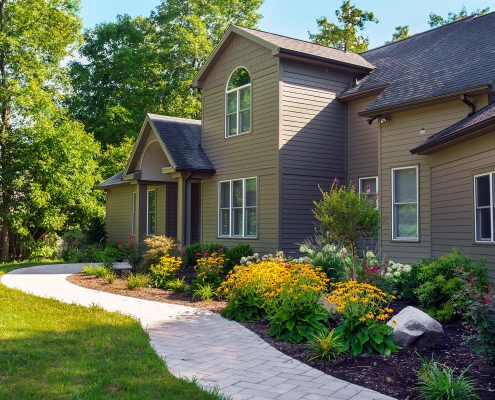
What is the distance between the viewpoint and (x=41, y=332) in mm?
7305

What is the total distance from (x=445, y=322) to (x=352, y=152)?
7.93 m

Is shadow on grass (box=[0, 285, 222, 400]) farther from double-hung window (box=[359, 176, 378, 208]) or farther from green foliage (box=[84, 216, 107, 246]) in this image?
green foliage (box=[84, 216, 107, 246])

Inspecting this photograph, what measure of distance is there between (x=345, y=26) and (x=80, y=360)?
29.9 metres

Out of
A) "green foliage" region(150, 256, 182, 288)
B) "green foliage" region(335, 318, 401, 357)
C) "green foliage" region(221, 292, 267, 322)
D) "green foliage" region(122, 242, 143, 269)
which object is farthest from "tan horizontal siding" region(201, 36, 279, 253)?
"green foliage" region(335, 318, 401, 357)

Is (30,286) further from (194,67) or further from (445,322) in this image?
(194,67)

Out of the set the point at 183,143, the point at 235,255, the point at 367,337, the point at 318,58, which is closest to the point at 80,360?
the point at 367,337

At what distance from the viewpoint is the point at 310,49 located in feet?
48.5

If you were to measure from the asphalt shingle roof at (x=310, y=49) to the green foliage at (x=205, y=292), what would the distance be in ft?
21.5

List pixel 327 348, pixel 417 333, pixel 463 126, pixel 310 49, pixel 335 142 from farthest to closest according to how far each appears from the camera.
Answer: pixel 335 142 → pixel 310 49 → pixel 463 126 → pixel 417 333 → pixel 327 348

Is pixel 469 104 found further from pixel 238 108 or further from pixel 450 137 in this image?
pixel 238 108

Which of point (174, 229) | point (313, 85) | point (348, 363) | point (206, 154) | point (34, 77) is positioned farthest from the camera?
point (34, 77)

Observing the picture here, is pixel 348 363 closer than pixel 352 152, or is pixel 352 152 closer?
pixel 348 363

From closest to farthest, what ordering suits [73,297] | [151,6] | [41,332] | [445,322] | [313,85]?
[41,332] → [445,322] → [73,297] → [313,85] → [151,6]

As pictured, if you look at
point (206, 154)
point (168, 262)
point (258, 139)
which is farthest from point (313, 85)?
point (168, 262)
